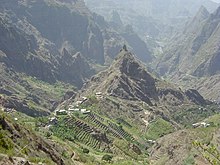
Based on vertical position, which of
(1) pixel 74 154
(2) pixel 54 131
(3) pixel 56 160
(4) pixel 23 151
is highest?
(4) pixel 23 151

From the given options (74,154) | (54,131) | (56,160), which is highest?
(56,160)

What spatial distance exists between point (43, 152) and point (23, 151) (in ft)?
66.3

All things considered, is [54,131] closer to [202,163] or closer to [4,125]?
[202,163]

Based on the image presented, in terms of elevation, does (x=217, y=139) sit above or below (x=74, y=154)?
above

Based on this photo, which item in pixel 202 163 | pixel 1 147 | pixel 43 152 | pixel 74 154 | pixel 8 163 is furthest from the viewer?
pixel 74 154

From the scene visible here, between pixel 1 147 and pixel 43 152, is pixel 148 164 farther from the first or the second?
pixel 1 147

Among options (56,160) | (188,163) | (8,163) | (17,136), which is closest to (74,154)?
(188,163)

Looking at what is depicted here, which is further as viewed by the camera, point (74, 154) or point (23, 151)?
point (74, 154)

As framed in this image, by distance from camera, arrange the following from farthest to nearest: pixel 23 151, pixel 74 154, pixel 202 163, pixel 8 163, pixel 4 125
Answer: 1. pixel 74 154
2. pixel 202 163
3. pixel 4 125
4. pixel 23 151
5. pixel 8 163

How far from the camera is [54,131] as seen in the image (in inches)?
7589

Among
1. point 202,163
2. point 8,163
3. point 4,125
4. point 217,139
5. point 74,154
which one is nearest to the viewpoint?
point 8,163

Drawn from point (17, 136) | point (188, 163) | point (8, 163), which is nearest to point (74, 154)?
point (188, 163)

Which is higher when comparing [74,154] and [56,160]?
[56,160]

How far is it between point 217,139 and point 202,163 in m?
53.5
